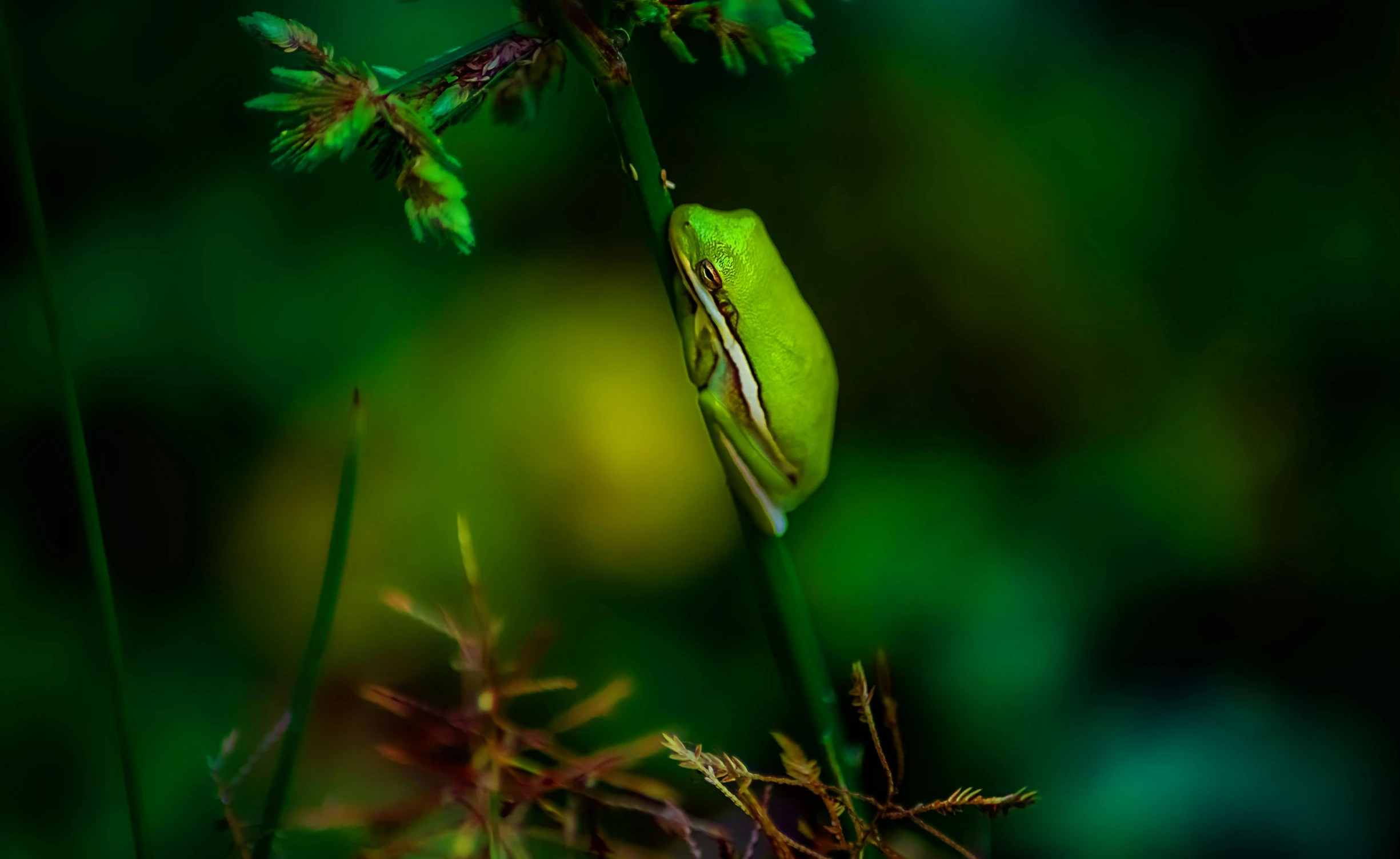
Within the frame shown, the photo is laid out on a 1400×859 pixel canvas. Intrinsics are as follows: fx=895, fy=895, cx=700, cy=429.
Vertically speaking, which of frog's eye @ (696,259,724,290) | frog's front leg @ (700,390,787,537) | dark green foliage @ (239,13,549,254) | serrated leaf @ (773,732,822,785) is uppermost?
dark green foliage @ (239,13,549,254)

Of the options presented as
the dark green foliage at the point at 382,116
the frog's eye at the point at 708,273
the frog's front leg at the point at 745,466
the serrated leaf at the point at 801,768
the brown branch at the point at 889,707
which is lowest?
the brown branch at the point at 889,707

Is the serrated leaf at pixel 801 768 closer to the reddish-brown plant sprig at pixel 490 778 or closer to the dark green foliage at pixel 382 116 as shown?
the reddish-brown plant sprig at pixel 490 778

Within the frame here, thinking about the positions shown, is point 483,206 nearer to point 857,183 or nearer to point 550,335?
point 550,335


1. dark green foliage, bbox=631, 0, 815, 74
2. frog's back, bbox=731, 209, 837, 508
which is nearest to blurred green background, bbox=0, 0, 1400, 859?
frog's back, bbox=731, 209, 837, 508

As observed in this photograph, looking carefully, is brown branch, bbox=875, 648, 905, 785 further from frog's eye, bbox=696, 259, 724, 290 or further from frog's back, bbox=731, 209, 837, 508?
frog's eye, bbox=696, 259, 724, 290

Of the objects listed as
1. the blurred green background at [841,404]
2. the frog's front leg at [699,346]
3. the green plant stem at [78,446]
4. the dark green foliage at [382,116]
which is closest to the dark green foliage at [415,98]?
the dark green foliage at [382,116]

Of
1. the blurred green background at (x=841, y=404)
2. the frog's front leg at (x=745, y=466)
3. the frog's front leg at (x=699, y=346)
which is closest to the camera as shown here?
the frog's front leg at (x=745, y=466)

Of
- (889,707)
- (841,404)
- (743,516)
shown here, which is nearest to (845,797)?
(889,707)
